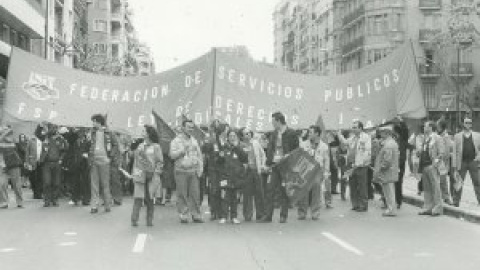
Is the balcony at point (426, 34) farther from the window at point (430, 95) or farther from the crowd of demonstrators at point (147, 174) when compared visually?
the crowd of demonstrators at point (147, 174)

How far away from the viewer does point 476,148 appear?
16094 mm

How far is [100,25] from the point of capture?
298 ft

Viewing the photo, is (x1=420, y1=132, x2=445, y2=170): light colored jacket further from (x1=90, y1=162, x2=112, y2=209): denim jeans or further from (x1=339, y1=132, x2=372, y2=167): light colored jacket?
(x1=90, y1=162, x2=112, y2=209): denim jeans

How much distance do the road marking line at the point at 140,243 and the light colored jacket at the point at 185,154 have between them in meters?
2.02

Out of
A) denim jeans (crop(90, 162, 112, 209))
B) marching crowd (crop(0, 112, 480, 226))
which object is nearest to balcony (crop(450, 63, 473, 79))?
marching crowd (crop(0, 112, 480, 226))

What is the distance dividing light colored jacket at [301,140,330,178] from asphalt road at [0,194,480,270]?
1173 millimetres

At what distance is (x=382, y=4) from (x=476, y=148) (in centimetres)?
5237

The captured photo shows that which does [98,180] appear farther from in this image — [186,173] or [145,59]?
[145,59]

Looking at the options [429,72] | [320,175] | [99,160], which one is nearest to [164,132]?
[99,160]

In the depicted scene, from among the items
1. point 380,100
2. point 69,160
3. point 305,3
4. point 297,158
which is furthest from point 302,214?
point 305,3

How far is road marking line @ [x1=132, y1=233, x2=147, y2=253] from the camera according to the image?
Result: 10.4m

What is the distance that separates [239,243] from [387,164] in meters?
4.72

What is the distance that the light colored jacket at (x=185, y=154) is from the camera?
13.8 m

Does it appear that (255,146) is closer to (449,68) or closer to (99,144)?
(99,144)
